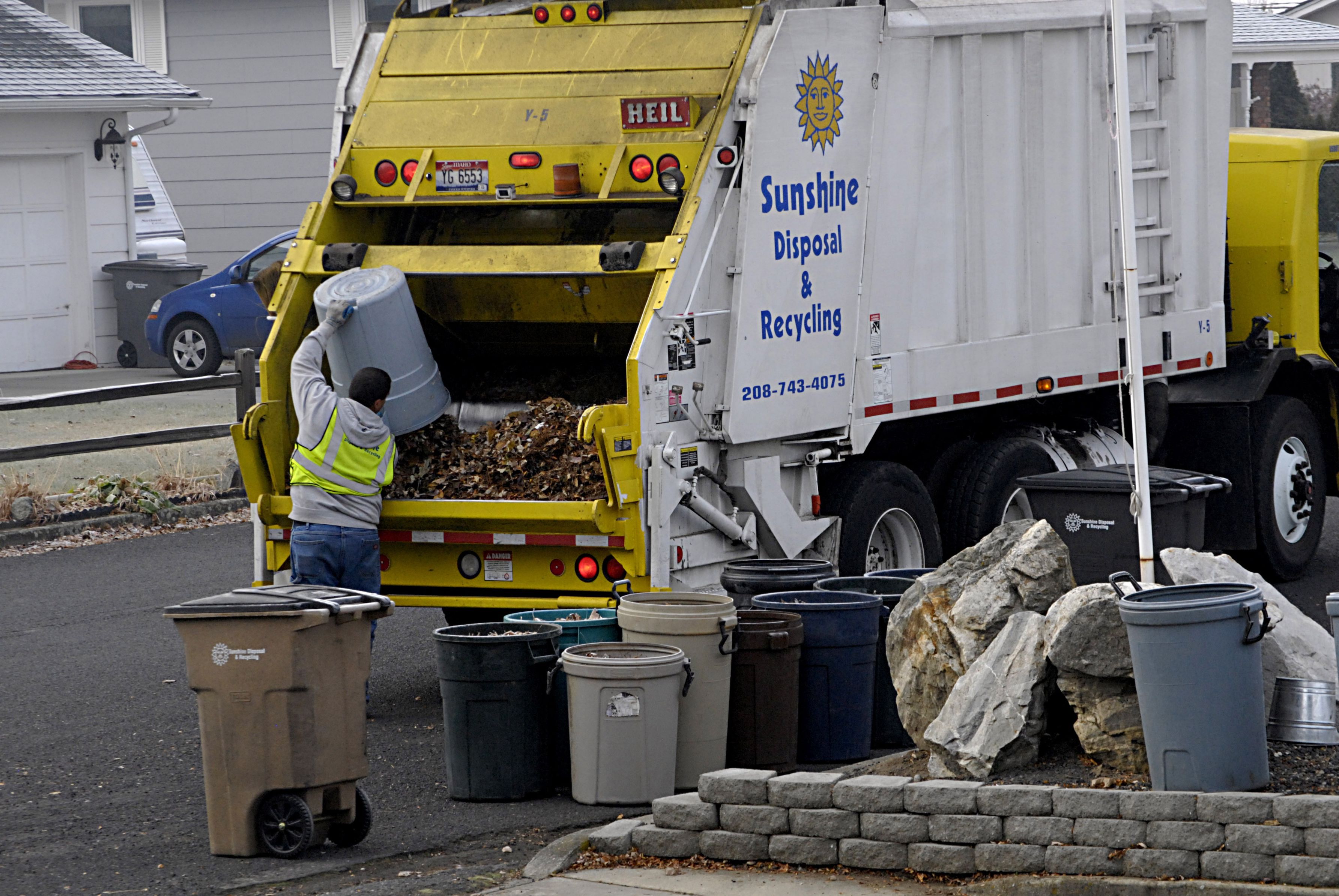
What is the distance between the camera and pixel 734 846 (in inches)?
233

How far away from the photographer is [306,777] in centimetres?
623

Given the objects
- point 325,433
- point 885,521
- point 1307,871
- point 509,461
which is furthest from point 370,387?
point 1307,871

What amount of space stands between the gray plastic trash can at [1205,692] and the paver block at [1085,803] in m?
0.20

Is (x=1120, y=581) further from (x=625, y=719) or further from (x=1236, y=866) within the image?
(x=625, y=719)

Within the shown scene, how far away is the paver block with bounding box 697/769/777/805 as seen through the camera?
594cm

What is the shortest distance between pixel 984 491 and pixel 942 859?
441 centimetres

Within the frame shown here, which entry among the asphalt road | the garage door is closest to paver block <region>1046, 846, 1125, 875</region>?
the asphalt road

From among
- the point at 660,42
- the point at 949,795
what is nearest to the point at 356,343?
the point at 660,42

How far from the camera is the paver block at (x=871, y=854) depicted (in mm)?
5727

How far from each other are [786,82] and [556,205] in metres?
1.19

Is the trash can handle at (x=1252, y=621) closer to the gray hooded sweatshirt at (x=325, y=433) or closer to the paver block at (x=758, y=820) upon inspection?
the paver block at (x=758, y=820)

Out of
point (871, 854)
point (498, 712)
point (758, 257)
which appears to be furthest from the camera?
point (758, 257)

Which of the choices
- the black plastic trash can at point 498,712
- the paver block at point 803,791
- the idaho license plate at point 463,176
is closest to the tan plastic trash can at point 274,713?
the black plastic trash can at point 498,712

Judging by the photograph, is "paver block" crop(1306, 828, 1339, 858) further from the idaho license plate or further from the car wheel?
the car wheel
